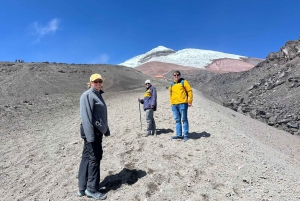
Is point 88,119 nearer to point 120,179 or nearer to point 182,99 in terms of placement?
point 120,179

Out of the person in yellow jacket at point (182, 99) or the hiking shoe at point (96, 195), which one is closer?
the hiking shoe at point (96, 195)

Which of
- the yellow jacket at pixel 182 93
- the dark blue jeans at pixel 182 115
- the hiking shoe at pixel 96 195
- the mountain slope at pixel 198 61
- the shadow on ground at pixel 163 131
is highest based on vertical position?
the mountain slope at pixel 198 61

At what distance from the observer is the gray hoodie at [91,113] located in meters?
4.05

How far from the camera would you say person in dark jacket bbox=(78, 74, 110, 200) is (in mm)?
4055

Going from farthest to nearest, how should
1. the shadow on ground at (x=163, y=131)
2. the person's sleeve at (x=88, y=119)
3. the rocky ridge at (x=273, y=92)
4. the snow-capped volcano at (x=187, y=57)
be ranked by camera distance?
the snow-capped volcano at (x=187, y=57) < the rocky ridge at (x=273, y=92) < the shadow on ground at (x=163, y=131) < the person's sleeve at (x=88, y=119)

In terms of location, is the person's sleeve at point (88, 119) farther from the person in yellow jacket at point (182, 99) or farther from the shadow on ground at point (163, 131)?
the shadow on ground at point (163, 131)

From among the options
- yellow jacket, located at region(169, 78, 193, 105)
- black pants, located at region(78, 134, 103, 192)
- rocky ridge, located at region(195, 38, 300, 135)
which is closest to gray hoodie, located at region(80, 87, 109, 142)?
black pants, located at region(78, 134, 103, 192)

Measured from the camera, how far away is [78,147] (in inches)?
287

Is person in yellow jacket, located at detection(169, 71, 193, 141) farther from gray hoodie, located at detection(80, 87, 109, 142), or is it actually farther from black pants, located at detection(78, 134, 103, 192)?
black pants, located at detection(78, 134, 103, 192)

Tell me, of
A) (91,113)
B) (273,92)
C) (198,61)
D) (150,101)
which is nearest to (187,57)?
(198,61)

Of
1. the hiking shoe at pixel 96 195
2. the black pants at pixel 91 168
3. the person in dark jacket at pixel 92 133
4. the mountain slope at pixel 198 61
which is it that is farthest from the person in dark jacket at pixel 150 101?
the mountain slope at pixel 198 61

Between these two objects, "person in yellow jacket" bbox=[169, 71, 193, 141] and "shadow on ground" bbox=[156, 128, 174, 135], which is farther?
"shadow on ground" bbox=[156, 128, 174, 135]

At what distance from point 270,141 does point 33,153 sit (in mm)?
8397

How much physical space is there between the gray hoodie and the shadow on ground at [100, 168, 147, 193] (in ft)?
3.64
